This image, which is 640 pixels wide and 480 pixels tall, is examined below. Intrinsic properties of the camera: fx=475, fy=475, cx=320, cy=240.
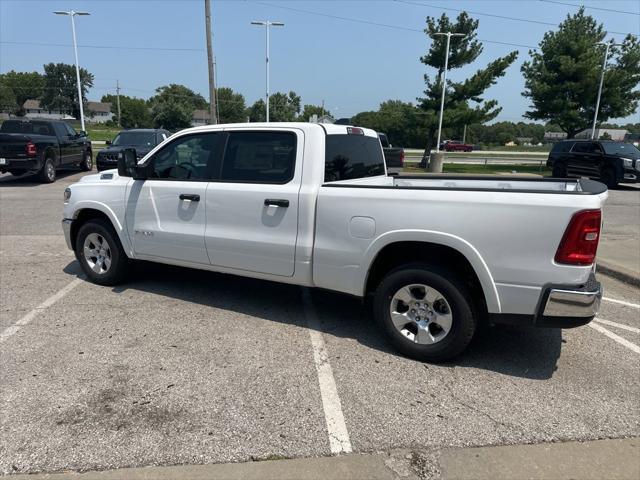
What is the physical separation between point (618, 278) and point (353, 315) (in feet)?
12.8

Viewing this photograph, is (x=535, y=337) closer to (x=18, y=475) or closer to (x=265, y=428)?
(x=265, y=428)

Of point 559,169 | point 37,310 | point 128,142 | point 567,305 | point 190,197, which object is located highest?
point 128,142

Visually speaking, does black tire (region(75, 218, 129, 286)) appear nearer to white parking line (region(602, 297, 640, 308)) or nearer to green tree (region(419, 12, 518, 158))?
white parking line (region(602, 297, 640, 308))

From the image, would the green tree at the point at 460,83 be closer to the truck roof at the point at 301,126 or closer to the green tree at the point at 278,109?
the truck roof at the point at 301,126

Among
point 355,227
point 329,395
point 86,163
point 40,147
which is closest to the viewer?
point 329,395

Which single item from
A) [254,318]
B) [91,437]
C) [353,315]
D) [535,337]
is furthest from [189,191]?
[535,337]

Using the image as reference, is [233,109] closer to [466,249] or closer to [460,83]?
[460,83]

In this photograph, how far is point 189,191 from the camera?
457cm

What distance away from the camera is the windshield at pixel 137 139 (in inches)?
583

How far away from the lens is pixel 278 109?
2997 inches

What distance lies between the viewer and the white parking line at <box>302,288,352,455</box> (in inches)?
109

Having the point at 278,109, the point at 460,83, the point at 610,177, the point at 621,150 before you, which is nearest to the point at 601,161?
the point at 610,177

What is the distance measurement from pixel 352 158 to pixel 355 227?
1036 mm

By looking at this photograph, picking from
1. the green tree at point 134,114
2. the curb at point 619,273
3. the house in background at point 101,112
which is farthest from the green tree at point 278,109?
the house in background at point 101,112
